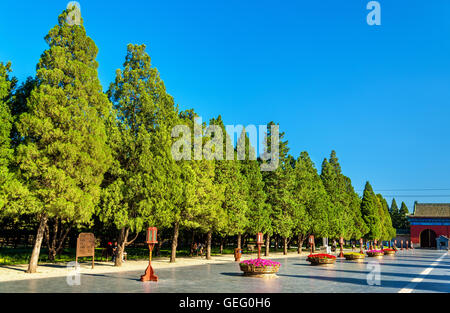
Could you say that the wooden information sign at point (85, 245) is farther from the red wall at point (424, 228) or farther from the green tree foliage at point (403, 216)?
the green tree foliage at point (403, 216)

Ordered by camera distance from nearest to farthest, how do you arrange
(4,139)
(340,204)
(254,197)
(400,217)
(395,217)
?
(4,139)
(254,197)
(340,204)
(400,217)
(395,217)

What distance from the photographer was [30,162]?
65.0 ft

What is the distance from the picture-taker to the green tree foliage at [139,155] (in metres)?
24.6

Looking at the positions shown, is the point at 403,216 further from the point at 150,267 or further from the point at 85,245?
the point at 150,267

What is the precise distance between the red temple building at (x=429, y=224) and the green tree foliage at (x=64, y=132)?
100 meters

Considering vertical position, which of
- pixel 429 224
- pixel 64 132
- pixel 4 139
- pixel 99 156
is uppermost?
pixel 64 132

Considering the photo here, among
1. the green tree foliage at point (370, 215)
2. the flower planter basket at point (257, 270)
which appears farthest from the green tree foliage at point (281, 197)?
the green tree foliage at point (370, 215)

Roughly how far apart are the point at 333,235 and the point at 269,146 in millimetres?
16903

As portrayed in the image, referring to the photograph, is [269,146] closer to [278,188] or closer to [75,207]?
[278,188]

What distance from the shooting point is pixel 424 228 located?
335 feet

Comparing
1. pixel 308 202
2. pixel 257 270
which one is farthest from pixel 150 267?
pixel 308 202

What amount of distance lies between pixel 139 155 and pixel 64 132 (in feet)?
17.8

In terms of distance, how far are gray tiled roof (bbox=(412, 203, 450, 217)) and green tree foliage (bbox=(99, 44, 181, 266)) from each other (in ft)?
309
